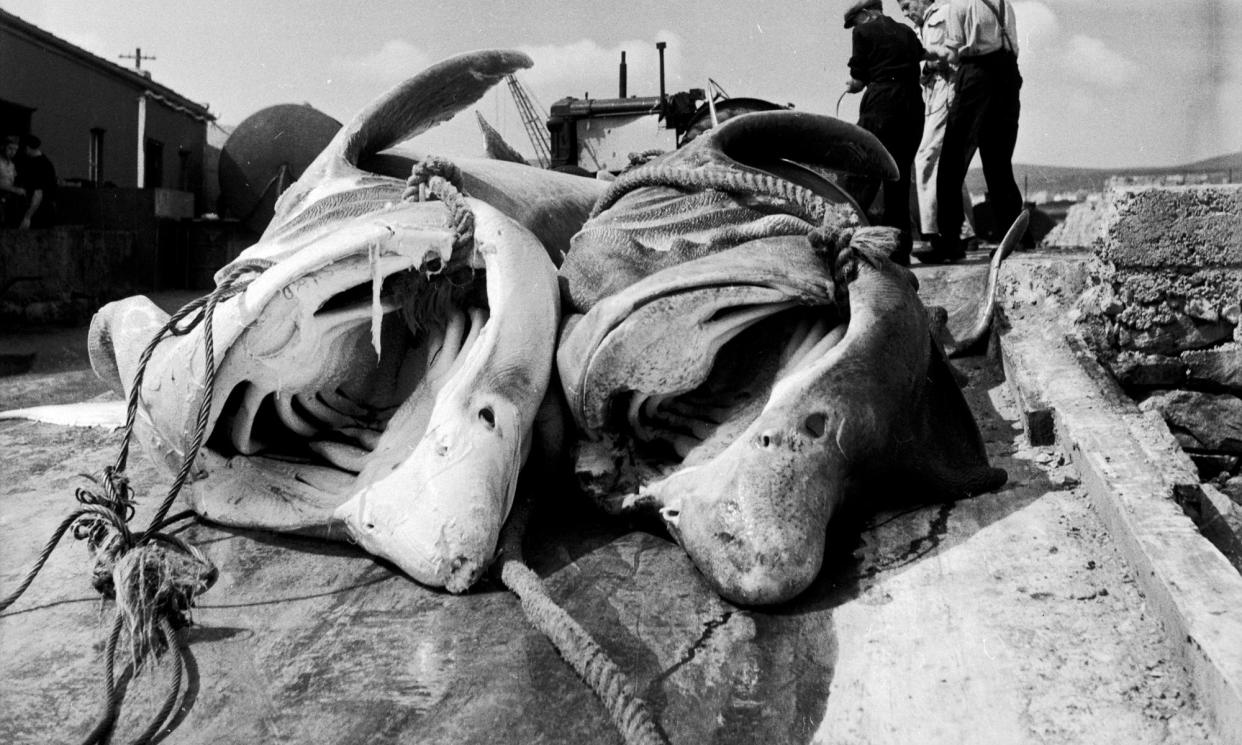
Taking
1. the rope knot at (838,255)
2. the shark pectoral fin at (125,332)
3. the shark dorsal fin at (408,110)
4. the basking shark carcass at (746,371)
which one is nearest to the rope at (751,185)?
the basking shark carcass at (746,371)

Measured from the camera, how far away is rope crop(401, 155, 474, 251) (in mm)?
2297

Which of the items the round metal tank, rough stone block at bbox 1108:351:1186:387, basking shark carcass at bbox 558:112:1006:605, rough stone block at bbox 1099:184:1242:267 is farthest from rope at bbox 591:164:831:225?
the round metal tank

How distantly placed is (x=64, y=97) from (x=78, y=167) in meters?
0.87

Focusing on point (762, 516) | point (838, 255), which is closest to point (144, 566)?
point (762, 516)

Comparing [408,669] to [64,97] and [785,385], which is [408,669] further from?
[64,97]

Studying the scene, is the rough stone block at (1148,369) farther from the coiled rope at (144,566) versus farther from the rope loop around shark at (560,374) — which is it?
the coiled rope at (144,566)

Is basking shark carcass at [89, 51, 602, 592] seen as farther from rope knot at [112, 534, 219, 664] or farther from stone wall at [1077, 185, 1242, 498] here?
stone wall at [1077, 185, 1242, 498]

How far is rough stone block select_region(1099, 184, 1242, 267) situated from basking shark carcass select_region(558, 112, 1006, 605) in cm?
135

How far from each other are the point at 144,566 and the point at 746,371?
4.01ft

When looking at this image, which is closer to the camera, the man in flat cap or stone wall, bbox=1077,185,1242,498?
stone wall, bbox=1077,185,1242,498

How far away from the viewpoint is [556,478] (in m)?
2.26

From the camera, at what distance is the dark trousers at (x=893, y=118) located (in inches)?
199

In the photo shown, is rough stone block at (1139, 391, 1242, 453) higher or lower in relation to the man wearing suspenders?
lower

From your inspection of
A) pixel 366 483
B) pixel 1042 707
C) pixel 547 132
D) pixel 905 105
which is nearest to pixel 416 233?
pixel 366 483
